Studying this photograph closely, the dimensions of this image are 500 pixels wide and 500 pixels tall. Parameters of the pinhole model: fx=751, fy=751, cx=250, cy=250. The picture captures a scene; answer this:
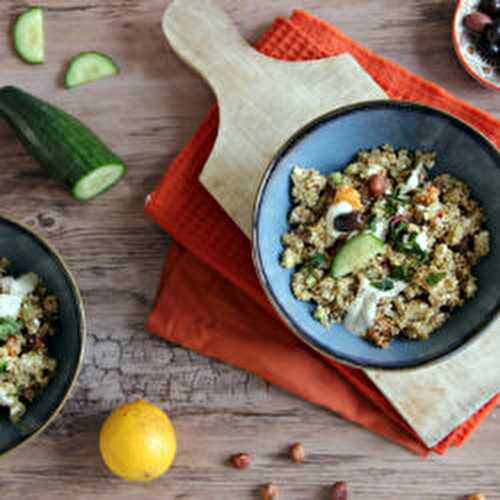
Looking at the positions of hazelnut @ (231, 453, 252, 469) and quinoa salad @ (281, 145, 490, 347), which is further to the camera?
hazelnut @ (231, 453, 252, 469)

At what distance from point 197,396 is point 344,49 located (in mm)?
1081

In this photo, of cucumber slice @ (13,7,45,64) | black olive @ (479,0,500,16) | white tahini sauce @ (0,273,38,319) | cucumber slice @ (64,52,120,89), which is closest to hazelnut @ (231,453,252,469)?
white tahini sauce @ (0,273,38,319)

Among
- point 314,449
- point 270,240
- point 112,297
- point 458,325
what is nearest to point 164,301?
point 112,297

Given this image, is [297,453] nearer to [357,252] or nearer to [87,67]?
[357,252]

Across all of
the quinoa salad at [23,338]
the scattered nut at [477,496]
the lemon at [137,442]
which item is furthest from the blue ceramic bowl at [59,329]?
the scattered nut at [477,496]

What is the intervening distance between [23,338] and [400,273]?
1.03m

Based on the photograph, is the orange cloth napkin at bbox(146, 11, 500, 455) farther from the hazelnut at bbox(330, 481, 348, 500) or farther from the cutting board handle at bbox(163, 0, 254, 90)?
the hazelnut at bbox(330, 481, 348, 500)

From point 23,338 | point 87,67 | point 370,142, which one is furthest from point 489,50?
point 23,338

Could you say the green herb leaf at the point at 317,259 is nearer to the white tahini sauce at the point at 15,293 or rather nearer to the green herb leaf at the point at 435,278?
the green herb leaf at the point at 435,278

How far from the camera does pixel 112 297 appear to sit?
221 cm

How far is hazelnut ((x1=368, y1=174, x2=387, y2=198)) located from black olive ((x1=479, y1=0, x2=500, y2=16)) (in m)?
0.62

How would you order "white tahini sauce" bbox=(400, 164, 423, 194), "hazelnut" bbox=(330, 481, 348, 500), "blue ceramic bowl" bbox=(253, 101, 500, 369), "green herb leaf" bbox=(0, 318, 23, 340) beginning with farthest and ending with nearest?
"hazelnut" bbox=(330, 481, 348, 500), "green herb leaf" bbox=(0, 318, 23, 340), "white tahini sauce" bbox=(400, 164, 423, 194), "blue ceramic bowl" bbox=(253, 101, 500, 369)

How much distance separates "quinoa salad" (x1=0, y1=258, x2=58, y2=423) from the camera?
2.02 meters

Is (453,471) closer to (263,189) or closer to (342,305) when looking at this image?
(342,305)
